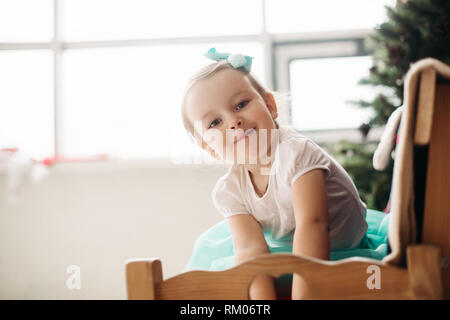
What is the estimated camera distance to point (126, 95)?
2.26 m

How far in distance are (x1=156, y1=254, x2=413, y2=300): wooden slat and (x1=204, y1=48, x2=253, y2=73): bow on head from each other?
55 cm

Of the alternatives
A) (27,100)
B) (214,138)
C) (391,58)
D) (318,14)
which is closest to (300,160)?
(214,138)

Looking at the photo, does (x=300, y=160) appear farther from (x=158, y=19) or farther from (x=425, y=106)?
(x=158, y=19)

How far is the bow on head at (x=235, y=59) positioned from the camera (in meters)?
0.93

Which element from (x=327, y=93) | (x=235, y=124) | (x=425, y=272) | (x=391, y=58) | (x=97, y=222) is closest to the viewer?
(x=425, y=272)

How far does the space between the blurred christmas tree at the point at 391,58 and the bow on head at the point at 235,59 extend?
2.51 feet

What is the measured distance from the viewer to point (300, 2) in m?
2.36

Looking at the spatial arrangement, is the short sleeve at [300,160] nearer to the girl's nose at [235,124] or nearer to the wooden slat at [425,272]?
the girl's nose at [235,124]

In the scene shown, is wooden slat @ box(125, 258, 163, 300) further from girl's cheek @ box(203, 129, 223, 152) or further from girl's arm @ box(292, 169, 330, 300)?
girl's cheek @ box(203, 129, 223, 152)

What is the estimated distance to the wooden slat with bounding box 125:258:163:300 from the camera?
0.52 meters

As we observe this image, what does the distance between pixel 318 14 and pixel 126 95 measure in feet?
3.88

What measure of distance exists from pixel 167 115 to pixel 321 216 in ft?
5.32

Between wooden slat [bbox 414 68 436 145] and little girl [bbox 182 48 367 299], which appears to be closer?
wooden slat [bbox 414 68 436 145]

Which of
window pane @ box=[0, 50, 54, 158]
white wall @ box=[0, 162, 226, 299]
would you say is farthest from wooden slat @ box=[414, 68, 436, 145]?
window pane @ box=[0, 50, 54, 158]
